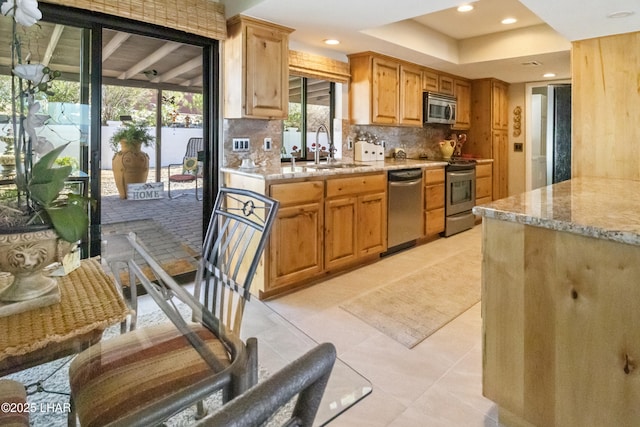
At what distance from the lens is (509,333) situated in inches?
62.5

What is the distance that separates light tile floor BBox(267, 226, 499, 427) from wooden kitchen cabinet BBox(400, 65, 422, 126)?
2.23m

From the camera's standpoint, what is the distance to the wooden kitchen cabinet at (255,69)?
119 inches

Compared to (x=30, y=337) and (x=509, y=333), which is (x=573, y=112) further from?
(x=30, y=337)

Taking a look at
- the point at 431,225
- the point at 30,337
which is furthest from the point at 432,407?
the point at 431,225

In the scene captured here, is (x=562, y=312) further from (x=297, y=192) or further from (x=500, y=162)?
(x=500, y=162)

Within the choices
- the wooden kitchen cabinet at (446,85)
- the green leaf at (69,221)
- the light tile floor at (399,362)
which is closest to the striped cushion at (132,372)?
the green leaf at (69,221)

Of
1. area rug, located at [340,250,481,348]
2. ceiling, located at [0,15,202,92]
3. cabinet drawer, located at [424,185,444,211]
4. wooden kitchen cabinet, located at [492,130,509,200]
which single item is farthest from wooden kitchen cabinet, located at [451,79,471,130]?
ceiling, located at [0,15,202,92]

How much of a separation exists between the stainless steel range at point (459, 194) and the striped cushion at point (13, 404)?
4.39 meters

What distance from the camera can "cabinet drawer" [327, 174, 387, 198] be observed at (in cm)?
330

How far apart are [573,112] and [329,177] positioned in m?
2.04

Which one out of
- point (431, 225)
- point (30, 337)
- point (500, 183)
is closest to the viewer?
point (30, 337)

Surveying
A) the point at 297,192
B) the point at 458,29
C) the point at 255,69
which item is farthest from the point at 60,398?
the point at 458,29

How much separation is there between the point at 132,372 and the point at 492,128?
585 centimetres

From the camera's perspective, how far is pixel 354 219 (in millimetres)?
3535
